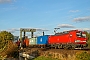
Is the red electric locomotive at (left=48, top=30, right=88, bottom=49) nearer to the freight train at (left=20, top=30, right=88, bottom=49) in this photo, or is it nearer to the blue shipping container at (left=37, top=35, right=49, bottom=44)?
the freight train at (left=20, top=30, right=88, bottom=49)

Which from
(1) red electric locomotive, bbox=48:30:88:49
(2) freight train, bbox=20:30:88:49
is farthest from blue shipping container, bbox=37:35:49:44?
(1) red electric locomotive, bbox=48:30:88:49

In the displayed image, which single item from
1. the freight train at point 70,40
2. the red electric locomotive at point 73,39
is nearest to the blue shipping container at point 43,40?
the freight train at point 70,40

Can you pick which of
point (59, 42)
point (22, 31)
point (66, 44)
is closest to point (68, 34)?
point (66, 44)

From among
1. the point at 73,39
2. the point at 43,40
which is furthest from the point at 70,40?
the point at 43,40

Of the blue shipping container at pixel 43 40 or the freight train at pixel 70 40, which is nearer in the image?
the freight train at pixel 70 40

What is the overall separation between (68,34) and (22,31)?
45.2 meters

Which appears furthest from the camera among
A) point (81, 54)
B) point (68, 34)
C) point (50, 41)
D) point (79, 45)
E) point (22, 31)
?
point (22, 31)

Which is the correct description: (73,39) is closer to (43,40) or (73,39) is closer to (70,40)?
(70,40)

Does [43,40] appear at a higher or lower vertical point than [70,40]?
lower

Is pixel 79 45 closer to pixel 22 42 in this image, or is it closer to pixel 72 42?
pixel 72 42

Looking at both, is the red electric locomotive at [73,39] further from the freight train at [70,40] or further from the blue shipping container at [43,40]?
the blue shipping container at [43,40]

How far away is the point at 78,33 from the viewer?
38562mm

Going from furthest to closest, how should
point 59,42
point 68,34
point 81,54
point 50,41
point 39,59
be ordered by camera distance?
point 50,41 → point 59,42 → point 68,34 → point 39,59 → point 81,54

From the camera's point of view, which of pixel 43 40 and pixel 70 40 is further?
pixel 43 40
